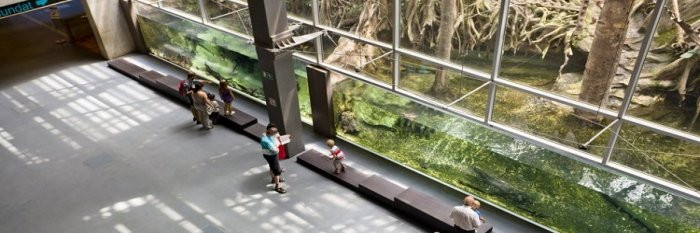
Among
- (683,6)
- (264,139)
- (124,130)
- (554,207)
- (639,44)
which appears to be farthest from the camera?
(124,130)

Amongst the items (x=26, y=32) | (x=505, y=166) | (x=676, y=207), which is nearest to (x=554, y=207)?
(x=505, y=166)

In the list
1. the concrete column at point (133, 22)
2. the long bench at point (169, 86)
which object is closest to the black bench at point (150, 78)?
the long bench at point (169, 86)

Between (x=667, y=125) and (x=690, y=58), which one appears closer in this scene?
(x=690, y=58)

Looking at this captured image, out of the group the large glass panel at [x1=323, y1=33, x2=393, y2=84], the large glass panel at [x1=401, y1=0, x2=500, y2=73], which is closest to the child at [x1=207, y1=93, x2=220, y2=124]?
the large glass panel at [x1=323, y1=33, x2=393, y2=84]

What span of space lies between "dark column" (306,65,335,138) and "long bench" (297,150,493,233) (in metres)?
0.76

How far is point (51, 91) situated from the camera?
39.9 feet

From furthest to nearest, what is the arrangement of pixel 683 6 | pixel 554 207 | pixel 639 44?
pixel 554 207, pixel 639 44, pixel 683 6

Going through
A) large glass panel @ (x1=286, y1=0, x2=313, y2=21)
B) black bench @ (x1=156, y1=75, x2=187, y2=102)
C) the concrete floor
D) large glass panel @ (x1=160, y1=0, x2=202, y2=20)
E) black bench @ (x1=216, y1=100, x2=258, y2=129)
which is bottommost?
the concrete floor

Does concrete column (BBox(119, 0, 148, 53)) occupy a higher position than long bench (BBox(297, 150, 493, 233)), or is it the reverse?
concrete column (BBox(119, 0, 148, 53))

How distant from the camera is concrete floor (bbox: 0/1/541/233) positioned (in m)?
8.03

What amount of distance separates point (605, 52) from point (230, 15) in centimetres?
726

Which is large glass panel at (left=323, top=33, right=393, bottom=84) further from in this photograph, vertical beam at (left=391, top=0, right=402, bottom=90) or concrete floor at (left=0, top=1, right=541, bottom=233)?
concrete floor at (left=0, top=1, right=541, bottom=233)

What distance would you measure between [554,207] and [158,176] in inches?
252

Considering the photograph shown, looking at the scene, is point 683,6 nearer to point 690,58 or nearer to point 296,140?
point 690,58
